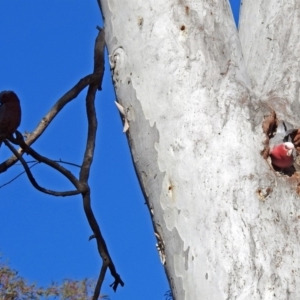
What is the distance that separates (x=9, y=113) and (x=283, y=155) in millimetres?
1123

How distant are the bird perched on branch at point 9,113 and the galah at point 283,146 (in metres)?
1.05

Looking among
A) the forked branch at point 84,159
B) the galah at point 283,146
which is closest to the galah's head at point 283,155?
the galah at point 283,146

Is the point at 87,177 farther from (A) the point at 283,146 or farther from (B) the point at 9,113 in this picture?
(A) the point at 283,146

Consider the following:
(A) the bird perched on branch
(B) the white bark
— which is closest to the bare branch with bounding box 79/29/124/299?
(A) the bird perched on branch

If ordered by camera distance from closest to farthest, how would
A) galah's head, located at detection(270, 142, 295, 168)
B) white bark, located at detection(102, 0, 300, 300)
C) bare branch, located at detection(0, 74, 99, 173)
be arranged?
white bark, located at detection(102, 0, 300, 300) < galah's head, located at detection(270, 142, 295, 168) < bare branch, located at detection(0, 74, 99, 173)

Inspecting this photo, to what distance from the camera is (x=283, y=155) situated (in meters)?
1.22

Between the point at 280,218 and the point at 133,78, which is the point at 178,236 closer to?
the point at 280,218

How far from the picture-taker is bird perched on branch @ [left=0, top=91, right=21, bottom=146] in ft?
6.81

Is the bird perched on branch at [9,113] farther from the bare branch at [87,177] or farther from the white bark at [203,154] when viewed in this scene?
the white bark at [203,154]

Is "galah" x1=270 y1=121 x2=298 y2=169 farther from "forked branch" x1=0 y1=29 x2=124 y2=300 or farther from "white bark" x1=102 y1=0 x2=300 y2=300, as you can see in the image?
"forked branch" x1=0 y1=29 x2=124 y2=300

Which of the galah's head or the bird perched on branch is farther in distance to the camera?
the bird perched on branch

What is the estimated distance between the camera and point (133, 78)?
1357mm

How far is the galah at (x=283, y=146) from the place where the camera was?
1212 mm

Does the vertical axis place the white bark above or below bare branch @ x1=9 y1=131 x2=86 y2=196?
below
